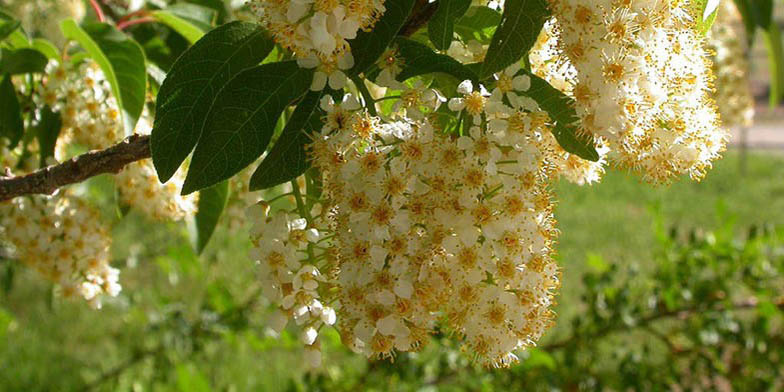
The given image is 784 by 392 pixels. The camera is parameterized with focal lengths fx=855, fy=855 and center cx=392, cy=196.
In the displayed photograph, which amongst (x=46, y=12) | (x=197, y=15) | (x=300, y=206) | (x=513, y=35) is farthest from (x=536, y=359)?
(x=46, y=12)

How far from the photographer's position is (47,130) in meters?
Result: 1.24

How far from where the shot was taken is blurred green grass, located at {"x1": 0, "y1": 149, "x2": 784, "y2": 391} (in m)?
2.34

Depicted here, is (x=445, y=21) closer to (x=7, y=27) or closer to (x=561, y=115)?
(x=561, y=115)

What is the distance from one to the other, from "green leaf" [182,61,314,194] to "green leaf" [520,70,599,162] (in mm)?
208

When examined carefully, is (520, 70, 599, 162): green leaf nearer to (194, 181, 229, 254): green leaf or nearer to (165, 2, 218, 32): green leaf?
(194, 181, 229, 254): green leaf

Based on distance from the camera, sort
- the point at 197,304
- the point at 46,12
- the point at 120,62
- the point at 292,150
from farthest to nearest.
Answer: the point at 197,304 → the point at 46,12 → the point at 120,62 → the point at 292,150

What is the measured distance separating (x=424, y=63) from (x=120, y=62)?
0.55m

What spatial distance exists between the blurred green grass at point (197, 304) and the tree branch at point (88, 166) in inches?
32.4

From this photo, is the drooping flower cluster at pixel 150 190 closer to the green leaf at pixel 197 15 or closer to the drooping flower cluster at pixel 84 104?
the drooping flower cluster at pixel 84 104

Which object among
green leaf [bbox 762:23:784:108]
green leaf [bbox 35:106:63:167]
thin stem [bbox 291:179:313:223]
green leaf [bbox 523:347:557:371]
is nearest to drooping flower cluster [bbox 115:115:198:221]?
green leaf [bbox 35:106:63:167]

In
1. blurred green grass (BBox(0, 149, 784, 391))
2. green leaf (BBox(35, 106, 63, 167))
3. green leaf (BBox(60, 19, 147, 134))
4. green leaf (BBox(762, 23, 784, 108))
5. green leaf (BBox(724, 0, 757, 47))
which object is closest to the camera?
green leaf (BBox(60, 19, 147, 134))

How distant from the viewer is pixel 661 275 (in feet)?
7.14

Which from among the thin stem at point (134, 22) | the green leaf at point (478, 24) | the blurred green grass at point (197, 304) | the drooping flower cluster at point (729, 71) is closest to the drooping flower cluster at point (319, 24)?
the green leaf at point (478, 24)

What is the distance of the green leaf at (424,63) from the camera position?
0.76 metres
